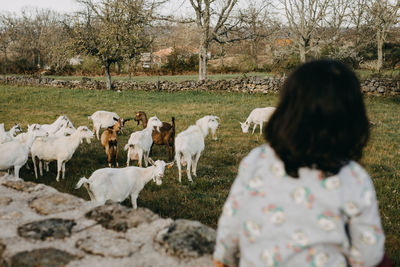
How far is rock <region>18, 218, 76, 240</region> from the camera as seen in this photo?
2709mm

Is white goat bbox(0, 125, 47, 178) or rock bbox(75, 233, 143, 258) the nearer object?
rock bbox(75, 233, 143, 258)

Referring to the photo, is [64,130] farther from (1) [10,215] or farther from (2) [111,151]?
(1) [10,215]

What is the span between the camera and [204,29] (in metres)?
27.9

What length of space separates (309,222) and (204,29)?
90.7 feet

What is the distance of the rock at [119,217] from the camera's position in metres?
2.85

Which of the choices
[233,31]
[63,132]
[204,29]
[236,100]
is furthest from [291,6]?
[63,132]

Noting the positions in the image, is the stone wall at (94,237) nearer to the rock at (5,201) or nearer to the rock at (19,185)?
the rock at (5,201)

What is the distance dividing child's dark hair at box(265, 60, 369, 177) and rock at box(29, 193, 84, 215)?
2.33m

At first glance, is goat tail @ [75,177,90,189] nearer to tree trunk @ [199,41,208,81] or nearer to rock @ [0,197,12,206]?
rock @ [0,197,12,206]

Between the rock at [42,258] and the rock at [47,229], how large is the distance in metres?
0.23

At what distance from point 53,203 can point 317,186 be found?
2.64m

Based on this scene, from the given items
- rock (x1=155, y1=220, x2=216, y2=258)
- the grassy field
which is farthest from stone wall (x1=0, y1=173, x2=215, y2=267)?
the grassy field

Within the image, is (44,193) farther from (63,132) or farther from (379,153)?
(379,153)

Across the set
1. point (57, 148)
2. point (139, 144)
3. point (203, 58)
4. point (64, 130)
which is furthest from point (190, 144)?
point (203, 58)
